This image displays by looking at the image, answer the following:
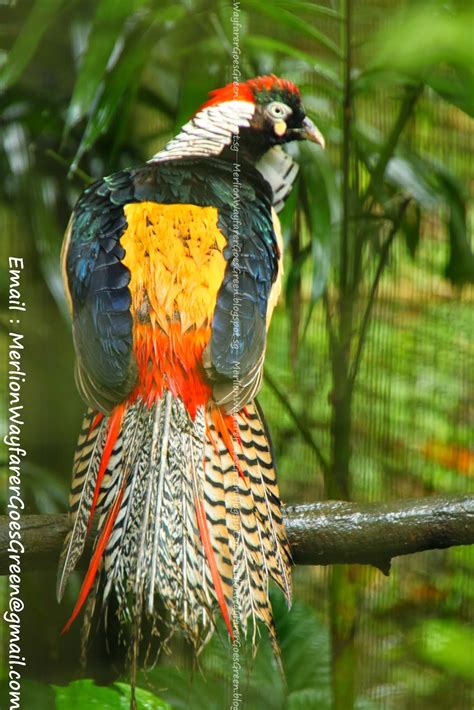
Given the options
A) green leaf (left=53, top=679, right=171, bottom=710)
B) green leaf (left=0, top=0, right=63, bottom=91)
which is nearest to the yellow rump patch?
green leaf (left=0, top=0, right=63, bottom=91)

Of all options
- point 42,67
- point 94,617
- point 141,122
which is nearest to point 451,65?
point 141,122

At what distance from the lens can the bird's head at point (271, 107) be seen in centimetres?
93

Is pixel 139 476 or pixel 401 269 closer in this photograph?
pixel 139 476

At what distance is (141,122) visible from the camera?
96 centimetres

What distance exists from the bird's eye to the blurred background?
0.04m

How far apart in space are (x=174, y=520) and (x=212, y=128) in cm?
44

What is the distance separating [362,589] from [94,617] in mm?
305

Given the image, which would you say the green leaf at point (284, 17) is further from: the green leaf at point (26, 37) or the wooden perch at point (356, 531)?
the wooden perch at point (356, 531)

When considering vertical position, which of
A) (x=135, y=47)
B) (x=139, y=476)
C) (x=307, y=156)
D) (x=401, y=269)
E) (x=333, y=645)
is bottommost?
(x=333, y=645)

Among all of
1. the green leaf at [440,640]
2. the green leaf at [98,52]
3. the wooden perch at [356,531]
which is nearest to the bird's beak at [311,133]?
the green leaf at [98,52]

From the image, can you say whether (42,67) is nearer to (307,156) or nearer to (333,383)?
(307,156)

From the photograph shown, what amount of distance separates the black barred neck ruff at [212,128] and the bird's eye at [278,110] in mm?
21

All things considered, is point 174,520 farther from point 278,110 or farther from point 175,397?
point 278,110

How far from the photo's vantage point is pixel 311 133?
0.93 meters
